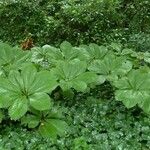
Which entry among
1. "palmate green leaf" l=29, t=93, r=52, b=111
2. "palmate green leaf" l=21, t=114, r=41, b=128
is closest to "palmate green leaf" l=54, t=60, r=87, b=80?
"palmate green leaf" l=29, t=93, r=52, b=111

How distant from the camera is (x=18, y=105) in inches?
133

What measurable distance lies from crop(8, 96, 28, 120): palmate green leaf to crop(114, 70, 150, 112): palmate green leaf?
85 cm

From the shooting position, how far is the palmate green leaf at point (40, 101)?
3.38 m

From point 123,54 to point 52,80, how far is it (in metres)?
1.35

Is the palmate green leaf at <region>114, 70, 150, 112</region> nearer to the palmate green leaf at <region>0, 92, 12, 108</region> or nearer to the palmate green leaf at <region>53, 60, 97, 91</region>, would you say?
the palmate green leaf at <region>53, 60, 97, 91</region>

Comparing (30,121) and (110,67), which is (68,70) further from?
(30,121)

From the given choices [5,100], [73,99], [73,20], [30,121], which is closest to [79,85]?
[73,99]

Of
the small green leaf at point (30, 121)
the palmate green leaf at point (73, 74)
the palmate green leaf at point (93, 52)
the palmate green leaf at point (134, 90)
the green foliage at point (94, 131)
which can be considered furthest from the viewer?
the palmate green leaf at point (93, 52)

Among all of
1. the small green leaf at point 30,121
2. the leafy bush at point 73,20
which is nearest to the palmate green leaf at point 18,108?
the small green leaf at point 30,121

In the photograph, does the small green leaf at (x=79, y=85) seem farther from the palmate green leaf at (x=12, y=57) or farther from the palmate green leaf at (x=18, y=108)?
the palmate green leaf at (x=12, y=57)

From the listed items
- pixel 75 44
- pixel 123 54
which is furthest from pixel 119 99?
pixel 75 44

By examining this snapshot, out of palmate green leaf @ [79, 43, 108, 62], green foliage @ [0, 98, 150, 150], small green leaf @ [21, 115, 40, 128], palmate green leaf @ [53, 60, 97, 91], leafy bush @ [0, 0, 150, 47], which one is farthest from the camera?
leafy bush @ [0, 0, 150, 47]

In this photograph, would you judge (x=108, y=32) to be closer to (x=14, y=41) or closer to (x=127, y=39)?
(x=127, y=39)

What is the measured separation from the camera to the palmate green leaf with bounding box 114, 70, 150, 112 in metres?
3.56
